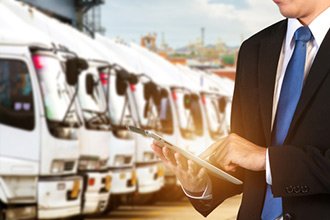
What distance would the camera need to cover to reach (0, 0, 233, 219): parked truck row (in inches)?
534

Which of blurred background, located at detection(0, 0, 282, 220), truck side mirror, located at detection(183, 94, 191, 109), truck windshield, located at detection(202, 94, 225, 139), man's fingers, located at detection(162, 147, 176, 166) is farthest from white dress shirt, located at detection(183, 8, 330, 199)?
truck windshield, located at detection(202, 94, 225, 139)

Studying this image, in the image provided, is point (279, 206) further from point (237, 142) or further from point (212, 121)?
point (212, 121)

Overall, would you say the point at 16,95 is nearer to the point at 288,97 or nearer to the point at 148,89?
the point at 148,89

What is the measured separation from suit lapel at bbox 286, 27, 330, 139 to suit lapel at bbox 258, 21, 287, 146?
88 millimetres

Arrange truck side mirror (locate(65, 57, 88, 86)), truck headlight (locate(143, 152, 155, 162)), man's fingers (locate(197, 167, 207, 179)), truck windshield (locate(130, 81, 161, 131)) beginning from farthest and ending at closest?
1. truck windshield (locate(130, 81, 161, 131))
2. truck headlight (locate(143, 152, 155, 162))
3. truck side mirror (locate(65, 57, 88, 86))
4. man's fingers (locate(197, 167, 207, 179))

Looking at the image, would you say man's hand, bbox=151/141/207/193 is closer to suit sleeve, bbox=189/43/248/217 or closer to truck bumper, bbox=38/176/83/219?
suit sleeve, bbox=189/43/248/217

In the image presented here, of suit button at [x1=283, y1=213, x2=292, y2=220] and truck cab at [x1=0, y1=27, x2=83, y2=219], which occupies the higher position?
suit button at [x1=283, y1=213, x2=292, y2=220]

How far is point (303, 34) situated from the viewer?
8.37 ft

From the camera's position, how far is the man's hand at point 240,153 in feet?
8.03

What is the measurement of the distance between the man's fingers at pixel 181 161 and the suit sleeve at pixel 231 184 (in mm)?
109

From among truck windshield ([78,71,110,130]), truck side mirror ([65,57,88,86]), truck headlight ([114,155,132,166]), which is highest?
truck side mirror ([65,57,88,86])

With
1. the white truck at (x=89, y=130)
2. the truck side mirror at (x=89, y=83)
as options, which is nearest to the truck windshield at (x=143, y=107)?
the white truck at (x=89, y=130)

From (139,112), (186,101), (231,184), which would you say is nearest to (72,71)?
(139,112)

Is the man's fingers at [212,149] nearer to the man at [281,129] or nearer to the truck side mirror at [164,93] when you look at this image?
the man at [281,129]
